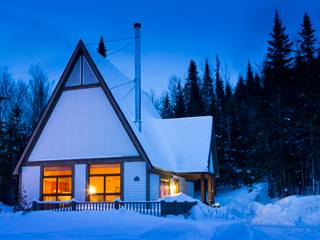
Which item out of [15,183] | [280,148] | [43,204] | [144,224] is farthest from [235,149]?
[144,224]

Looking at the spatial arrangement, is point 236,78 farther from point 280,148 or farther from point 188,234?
point 188,234

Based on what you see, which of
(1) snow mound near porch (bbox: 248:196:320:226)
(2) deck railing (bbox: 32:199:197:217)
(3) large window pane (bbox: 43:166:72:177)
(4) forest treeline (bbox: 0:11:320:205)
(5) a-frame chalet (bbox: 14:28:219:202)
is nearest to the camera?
(2) deck railing (bbox: 32:199:197:217)

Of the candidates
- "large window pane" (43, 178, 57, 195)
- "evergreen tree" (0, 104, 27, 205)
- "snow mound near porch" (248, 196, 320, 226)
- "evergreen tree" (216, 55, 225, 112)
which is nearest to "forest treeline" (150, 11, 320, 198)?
"snow mound near porch" (248, 196, 320, 226)

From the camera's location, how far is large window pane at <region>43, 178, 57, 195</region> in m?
18.7

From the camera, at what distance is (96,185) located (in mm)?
18031

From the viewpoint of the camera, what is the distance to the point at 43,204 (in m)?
16.0

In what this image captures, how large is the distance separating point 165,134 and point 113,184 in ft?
29.8

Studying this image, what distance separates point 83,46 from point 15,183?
53.4 ft

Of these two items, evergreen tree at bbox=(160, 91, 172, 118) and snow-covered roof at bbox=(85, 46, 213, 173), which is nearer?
snow-covered roof at bbox=(85, 46, 213, 173)

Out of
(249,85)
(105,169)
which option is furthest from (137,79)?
A: (249,85)

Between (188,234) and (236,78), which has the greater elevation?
(236,78)

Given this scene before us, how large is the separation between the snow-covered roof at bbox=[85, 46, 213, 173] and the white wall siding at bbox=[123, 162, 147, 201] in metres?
0.80

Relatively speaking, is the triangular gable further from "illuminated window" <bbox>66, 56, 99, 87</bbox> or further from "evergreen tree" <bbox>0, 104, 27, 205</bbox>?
"evergreen tree" <bbox>0, 104, 27, 205</bbox>

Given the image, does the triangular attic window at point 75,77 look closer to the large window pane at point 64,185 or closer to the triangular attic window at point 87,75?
the triangular attic window at point 87,75
